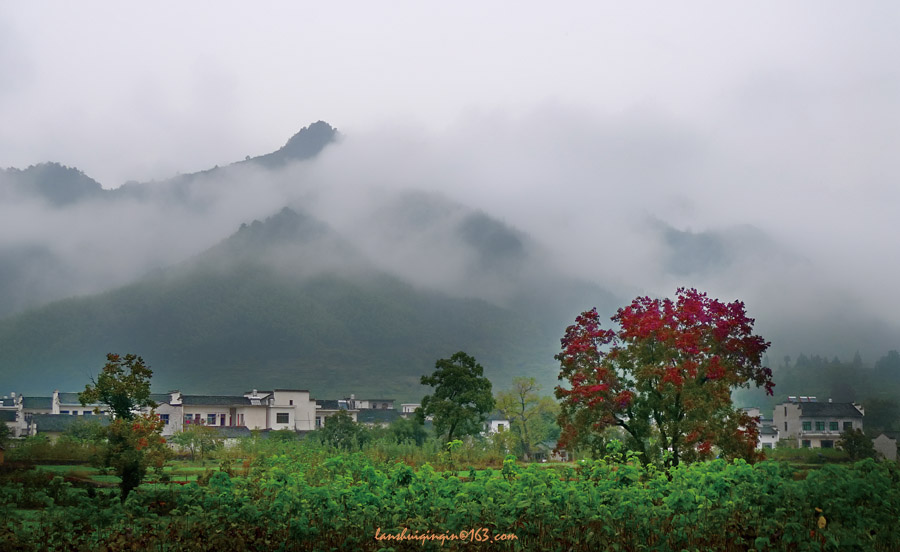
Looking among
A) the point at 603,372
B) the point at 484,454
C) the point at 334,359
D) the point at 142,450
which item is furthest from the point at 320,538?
the point at 334,359

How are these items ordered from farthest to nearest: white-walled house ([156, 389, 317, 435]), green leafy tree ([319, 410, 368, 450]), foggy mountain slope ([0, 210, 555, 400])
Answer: foggy mountain slope ([0, 210, 555, 400]) < white-walled house ([156, 389, 317, 435]) < green leafy tree ([319, 410, 368, 450])

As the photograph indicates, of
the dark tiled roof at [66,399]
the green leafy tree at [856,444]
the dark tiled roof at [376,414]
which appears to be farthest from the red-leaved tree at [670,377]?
the dark tiled roof at [66,399]

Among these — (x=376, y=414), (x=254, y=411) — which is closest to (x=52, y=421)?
(x=254, y=411)

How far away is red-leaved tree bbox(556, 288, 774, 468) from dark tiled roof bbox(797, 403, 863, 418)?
23.7 meters

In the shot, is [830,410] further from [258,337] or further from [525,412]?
[258,337]

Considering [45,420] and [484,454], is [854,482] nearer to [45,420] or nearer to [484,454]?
[484,454]

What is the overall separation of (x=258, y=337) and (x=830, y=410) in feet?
459

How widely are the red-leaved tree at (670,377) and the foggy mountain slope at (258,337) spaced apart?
12349cm

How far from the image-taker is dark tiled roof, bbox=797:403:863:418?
43344 mm

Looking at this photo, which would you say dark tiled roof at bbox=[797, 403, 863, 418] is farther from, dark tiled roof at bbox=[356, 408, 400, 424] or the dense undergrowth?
dark tiled roof at bbox=[356, 408, 400, 424]

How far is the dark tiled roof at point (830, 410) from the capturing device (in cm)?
4334

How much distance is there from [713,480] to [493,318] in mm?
182953

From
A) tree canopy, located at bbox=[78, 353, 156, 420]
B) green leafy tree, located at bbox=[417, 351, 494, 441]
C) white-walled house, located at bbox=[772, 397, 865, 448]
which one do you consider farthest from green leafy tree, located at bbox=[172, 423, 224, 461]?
white-walled house, located at bbox=[772, 397, 865, 448]

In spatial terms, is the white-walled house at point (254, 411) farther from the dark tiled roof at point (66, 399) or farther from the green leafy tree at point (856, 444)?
the green leafy tree at point (856, 444)
